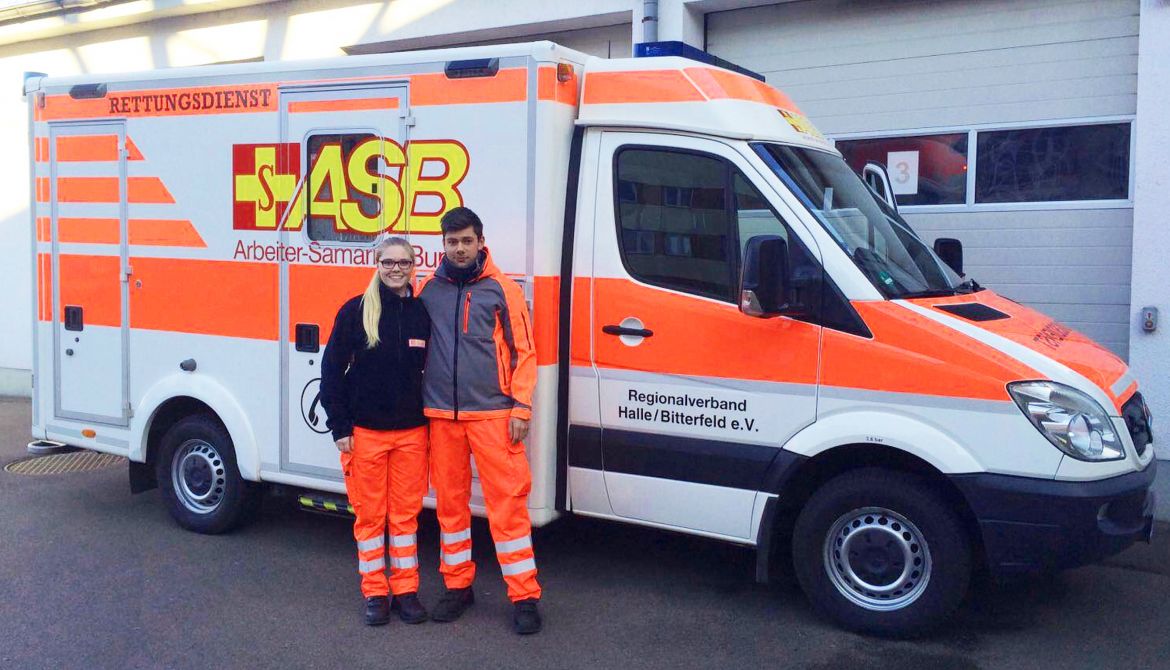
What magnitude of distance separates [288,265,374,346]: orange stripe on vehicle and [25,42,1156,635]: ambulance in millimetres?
13

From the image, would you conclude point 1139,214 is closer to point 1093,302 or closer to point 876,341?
point 1093,302

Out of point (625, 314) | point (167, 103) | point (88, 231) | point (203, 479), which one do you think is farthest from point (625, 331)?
point (88, 231)

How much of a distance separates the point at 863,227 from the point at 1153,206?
323 cm

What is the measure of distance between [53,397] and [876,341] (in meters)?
5.15

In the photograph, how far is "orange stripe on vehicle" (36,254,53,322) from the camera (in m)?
7.05

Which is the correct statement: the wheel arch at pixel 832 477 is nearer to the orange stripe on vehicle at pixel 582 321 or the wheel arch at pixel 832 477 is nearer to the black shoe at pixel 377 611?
the orange stripe on vehicle at pixel 582 321

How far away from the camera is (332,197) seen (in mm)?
6039

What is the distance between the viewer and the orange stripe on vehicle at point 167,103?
623 cm

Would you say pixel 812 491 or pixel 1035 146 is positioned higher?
pixel 1035 146

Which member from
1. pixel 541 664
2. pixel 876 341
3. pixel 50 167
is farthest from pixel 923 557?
pixel 50 167

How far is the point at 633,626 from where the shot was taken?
5211mm

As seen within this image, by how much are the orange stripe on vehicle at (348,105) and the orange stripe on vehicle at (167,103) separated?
194 millimetres

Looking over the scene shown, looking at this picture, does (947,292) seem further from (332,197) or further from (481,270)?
(332,197)

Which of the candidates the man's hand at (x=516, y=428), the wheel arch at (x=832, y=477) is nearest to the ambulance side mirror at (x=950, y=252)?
the wheel arch at (x=832, y=477)
